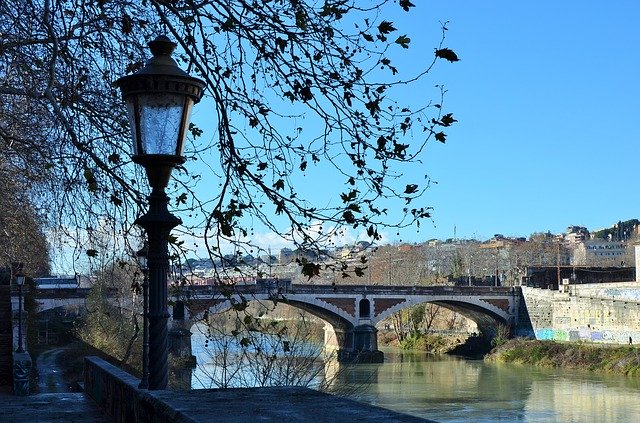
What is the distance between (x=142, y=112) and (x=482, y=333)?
4429cm

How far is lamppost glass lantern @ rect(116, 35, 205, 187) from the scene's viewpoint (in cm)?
429

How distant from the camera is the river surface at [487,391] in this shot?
23672 millimetres

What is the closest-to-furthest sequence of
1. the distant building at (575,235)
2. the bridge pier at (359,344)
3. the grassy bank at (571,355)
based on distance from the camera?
the grassy bank at (571,355)
the bridge pier at (359,344)
the distant building at (575,235)

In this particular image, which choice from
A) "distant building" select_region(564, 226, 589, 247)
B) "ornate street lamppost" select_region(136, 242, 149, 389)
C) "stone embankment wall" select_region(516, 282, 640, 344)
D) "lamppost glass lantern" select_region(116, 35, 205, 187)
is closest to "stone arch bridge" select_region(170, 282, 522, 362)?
"stone embankment wall" select_region(516, 282, 640, 344)

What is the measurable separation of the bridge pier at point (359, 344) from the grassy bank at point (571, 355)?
17.1ft

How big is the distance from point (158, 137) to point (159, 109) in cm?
13

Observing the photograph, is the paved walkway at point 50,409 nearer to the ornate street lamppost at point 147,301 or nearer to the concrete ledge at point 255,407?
the ornate street lamppost at point 147,301

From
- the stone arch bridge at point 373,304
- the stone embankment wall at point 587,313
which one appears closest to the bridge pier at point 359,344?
the stone arch bridge at point 373,304

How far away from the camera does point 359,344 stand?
42875mm

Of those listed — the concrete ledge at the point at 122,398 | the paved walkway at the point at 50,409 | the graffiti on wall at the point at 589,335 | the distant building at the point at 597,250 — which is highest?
the distant building at the point at 597,250

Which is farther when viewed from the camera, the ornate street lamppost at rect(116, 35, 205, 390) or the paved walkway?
the paved walkway

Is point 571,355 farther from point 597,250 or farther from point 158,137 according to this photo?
point 597,250

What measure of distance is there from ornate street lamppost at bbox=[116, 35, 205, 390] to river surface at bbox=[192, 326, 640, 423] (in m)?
14.7

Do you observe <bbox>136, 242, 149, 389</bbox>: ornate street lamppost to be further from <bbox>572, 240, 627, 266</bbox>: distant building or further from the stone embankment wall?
<bbox>572, 240, 627, 266</bbox>: distant building
